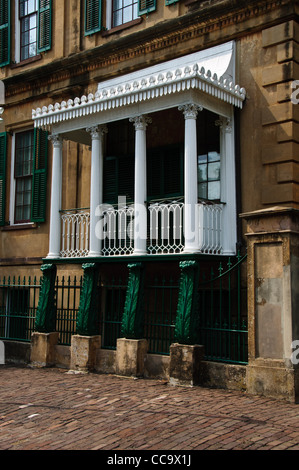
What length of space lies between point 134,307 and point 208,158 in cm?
A: 370

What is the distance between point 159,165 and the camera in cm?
1253

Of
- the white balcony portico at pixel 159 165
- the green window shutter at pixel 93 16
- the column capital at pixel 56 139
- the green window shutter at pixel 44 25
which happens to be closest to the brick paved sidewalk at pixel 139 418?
the white balcony portico at pixel 159 165

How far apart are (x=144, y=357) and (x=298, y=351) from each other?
3.26 meters

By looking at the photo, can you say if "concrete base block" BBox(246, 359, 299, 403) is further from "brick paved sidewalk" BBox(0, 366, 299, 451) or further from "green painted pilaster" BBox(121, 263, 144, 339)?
"green painted pilaster" BBox(121, 263, 144, 339)

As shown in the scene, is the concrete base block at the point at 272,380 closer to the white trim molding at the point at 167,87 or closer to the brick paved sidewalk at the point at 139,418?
the brick paved sidewalk at the point at 139,418

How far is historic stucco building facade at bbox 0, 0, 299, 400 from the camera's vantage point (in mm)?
8336

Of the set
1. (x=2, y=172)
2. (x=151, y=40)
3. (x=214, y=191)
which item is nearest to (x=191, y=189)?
(x=214, y=191)

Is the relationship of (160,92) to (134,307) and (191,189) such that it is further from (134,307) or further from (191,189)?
(134,307)

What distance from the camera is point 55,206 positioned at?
Answer: 12.5 metres

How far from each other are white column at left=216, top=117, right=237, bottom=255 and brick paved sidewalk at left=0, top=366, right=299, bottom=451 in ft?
10.2

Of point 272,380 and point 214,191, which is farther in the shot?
point 214,191

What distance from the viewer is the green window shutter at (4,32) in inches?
640

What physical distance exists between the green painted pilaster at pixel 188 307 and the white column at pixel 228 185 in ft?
4.30
